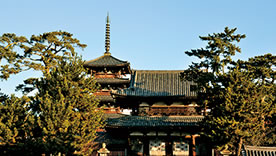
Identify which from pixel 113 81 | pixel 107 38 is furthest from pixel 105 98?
pixel 107 38

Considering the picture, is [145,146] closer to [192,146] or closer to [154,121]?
[154,121]

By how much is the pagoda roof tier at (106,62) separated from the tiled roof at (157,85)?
2318 millimetres

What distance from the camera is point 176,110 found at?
28531 mm

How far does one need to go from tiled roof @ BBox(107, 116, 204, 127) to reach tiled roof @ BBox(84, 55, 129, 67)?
9.60 meters

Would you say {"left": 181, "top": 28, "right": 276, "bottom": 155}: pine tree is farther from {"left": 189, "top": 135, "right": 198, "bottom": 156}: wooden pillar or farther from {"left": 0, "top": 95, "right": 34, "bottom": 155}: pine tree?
{"left": 0, "top": 95, "right": 34, "bottom": 155}: pine tree

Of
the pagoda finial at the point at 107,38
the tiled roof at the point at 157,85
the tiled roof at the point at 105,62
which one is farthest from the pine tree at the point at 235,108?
the pagoda finial at the point at 107,38

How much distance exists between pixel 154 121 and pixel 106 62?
12881 millimetres

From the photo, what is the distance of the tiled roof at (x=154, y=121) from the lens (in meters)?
26.1

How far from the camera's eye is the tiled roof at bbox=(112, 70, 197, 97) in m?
29.8

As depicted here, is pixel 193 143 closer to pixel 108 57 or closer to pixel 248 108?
pixel 248 108

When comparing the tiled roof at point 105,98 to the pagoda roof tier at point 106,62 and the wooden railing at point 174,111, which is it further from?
the wooden railing at point 174,111

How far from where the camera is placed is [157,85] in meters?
31.6

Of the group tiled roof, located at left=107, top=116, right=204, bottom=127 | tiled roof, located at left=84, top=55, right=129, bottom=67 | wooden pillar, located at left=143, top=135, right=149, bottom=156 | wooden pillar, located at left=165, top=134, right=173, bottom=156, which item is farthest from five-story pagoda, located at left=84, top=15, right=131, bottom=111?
wooden pillar, located at left=165, top=134, right=173, bottom=156

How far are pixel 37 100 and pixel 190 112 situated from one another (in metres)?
14.3
